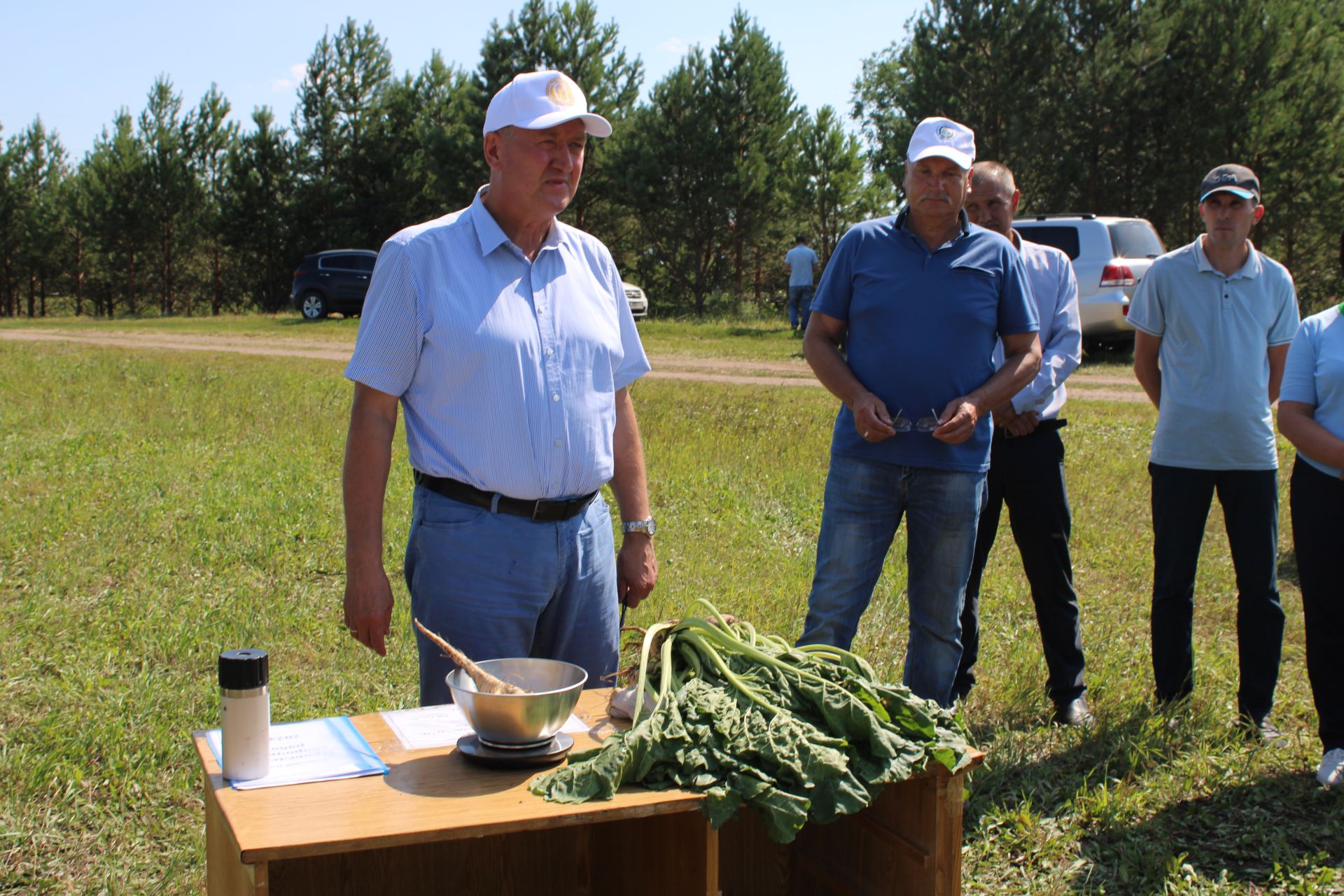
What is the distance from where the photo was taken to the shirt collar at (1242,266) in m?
4.52

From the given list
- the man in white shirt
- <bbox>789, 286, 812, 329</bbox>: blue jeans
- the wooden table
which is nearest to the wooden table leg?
the wooden table

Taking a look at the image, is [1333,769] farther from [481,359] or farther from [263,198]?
[263,198]

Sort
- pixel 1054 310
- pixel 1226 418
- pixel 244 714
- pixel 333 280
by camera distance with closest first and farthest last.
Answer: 1. pixel 244 714
2. pixel 1226 418
3. pixel 1054 310
4. pixel 333 280

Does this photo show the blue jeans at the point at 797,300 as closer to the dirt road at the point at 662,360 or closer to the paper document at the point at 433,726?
the dirt road at the point at 662,360

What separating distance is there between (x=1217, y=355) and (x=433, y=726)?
339 centimetres

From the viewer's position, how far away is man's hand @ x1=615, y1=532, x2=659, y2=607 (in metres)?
3.40

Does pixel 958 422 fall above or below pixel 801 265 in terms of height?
below

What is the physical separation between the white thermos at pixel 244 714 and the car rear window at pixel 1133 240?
15.2 metres

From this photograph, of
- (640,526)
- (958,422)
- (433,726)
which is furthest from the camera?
(958,422)

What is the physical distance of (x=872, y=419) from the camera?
3713 millimetres

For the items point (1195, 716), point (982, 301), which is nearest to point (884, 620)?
point (1195, 716)

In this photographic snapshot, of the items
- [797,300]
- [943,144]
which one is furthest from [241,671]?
[797,300]

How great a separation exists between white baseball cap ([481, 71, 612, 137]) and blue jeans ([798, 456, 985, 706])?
5.32ft

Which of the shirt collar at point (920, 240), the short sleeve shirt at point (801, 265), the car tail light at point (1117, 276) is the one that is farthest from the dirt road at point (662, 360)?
the shirt collar at point (920, 240)
